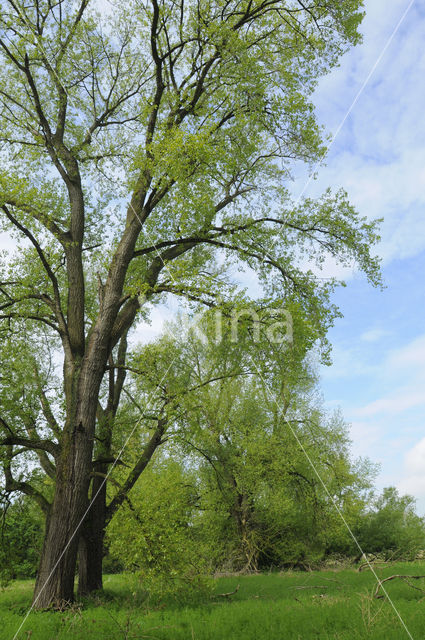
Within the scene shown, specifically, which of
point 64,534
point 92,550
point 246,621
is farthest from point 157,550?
point 92,550

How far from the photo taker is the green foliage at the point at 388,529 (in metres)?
22.7

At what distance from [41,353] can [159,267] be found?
5.65m

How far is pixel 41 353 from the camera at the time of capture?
15906mm

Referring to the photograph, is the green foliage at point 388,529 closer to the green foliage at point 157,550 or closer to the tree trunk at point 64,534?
the green foliage at point 157,550

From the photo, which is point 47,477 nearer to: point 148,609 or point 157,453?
point 148,609

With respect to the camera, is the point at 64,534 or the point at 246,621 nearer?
the point at 246,621

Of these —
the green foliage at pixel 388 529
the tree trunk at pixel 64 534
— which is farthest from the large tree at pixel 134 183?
the green foliage at pixel 388 529

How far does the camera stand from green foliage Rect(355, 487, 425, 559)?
22688mm

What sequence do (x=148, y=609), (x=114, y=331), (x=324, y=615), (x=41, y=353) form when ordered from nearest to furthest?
(x=324, y=615)
(x=148, y=609)
(x=114, y=331)
(x=41, y=353)

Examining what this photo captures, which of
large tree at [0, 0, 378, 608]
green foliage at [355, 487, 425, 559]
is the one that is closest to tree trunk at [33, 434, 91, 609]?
large tree at [0, 0, 378, 608]

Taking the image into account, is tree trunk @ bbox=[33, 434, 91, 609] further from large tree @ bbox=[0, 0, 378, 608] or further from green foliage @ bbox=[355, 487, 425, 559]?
green foliage @ bbox=[355, 487, 425, 559]

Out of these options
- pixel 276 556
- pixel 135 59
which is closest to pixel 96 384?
pixel 135 59

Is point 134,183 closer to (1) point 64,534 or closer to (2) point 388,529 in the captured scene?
(1) point 64,534

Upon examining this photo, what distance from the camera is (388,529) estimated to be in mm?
23078
